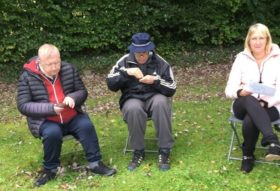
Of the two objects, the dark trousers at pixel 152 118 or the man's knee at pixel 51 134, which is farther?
the dark trousers at pixel 152 118

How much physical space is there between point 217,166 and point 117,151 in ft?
4.15

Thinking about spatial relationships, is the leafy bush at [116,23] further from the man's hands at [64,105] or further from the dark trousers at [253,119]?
the dark trousers at [253,119]

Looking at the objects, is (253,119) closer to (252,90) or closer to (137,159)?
(252,90)

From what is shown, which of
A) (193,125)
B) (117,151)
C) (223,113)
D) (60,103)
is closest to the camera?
(60,103)

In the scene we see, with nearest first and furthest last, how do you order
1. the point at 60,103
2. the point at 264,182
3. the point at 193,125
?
the point at 264,182 < the point at 60,103 < the point at 193,125

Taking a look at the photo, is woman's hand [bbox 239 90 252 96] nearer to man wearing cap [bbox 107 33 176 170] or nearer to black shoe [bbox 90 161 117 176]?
man wearing cap [bbox 107 33 176 170]

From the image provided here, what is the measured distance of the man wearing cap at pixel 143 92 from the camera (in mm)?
5340

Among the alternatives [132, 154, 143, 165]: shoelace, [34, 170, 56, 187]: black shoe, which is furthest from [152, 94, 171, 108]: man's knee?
[34, 170, 56, 187]: black shoe

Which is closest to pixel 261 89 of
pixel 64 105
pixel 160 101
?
pixel 160 101

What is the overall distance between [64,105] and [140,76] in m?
0.87

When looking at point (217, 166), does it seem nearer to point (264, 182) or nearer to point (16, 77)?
point (264, 182)

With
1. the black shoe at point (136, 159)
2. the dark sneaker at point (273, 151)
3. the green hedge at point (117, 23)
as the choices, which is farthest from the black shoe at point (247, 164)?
the green hedge at point (117, 23)

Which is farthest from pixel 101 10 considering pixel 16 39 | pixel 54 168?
pixel 54 168

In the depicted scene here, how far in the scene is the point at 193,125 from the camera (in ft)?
22.3
